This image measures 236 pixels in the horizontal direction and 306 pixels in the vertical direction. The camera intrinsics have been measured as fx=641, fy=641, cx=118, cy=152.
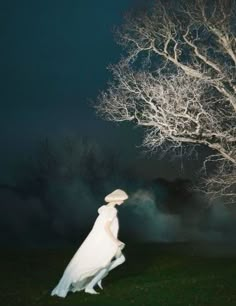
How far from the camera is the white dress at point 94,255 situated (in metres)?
16.5

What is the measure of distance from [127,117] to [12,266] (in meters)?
7.72

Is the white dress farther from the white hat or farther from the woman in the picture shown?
the white hat

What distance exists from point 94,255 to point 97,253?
0.09 meters

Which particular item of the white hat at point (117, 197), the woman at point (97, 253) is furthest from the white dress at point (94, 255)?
the white hat at point (117, 197)

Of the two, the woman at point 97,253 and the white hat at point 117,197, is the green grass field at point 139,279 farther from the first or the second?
the white hat at point 117,197

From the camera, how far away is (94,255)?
1656 centimetres

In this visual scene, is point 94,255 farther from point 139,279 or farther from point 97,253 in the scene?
point 139,279

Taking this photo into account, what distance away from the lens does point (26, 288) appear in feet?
62.2

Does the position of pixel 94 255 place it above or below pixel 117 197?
below

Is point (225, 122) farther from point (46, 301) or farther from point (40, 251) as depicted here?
point (46, 301)

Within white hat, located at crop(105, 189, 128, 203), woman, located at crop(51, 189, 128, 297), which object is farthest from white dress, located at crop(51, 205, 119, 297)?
white hat, located at crop(105, 189, 128, 203)

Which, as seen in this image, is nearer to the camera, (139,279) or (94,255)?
(94,255)

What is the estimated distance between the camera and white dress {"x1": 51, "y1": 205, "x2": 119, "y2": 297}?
16516mm

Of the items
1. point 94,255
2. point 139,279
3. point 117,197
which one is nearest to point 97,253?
point 94,255
